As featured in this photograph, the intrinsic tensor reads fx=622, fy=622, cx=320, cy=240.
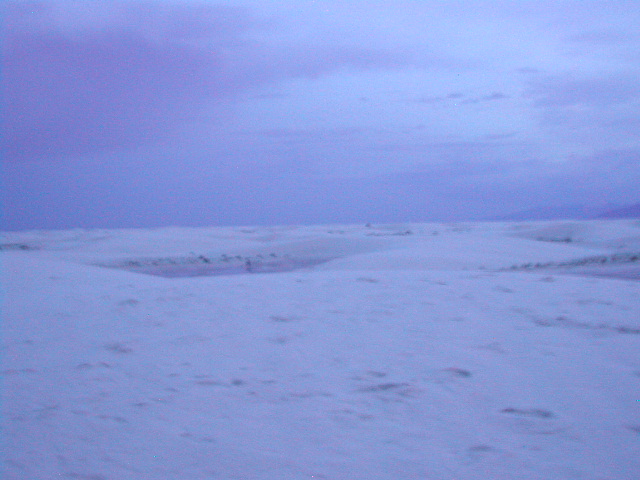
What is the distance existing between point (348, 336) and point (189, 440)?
160 centimetres

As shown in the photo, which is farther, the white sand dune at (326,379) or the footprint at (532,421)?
the footprint at (532,421)

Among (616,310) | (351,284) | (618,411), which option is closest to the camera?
(618,411)

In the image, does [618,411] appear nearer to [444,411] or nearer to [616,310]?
[444,411]

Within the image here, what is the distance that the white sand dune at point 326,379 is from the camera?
268 centimetres

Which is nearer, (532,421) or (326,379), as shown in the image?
(532,421)

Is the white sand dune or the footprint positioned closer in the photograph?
the white sand dune

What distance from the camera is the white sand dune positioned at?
2.68 metres

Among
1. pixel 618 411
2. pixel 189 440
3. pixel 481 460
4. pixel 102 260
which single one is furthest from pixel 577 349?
pixel 102 260

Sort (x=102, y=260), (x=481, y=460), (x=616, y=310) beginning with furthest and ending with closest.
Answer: (x=102, y=260) → (x=616, y=310) → (x=481, y=460)

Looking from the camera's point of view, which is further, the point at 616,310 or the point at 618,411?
the point at 616,310

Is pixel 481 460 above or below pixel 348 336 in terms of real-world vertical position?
below

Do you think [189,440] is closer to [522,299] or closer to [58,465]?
[58,465]

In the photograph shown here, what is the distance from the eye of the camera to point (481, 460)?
2.64 m

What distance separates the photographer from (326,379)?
11.5 feet
